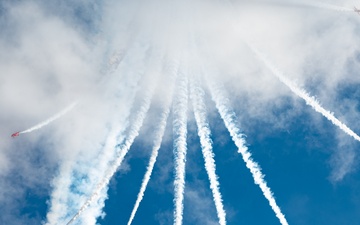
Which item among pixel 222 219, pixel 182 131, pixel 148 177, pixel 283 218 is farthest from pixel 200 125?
pixel 283 218

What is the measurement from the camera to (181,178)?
1182 inches

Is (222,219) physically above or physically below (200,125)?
below

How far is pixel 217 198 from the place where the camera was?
30.7 m

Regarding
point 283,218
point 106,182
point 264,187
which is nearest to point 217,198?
point 264,187

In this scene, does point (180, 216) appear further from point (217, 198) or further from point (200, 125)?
point (200, 125)

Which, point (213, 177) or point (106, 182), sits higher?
point (213, 177)

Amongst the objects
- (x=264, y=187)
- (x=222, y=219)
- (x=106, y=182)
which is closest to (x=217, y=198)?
(x=222, y=219)

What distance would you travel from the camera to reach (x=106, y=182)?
31.3 m

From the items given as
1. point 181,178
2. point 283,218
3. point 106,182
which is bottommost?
point 106,182

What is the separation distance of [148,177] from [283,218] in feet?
39.5

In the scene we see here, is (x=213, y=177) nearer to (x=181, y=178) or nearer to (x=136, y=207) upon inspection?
(x=181, y=178)

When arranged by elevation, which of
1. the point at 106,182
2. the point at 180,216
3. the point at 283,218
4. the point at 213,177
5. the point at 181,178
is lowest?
the point at 106,182

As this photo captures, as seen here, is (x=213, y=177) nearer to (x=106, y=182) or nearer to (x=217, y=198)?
(x=217, y=198)

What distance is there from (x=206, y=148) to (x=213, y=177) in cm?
252
